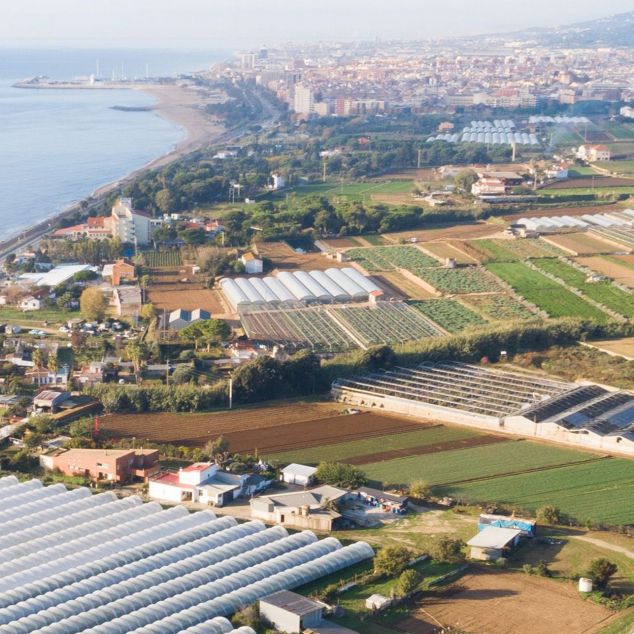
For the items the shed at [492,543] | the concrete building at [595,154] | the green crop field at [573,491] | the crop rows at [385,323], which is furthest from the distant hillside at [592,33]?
the shed at [492,543]

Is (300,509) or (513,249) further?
(513,249)

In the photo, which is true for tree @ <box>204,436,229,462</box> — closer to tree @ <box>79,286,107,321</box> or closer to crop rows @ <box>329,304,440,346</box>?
crop rows @ <box>329,304,440,346</box>

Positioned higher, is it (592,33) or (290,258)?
(592,33)

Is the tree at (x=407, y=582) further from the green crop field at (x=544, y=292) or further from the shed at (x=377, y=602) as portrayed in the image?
the green crop field at (x=544, y=292)

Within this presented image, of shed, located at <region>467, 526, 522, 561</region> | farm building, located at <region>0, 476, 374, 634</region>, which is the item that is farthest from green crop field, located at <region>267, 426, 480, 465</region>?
shed, located at <region>467, 526, 522, 561</region>

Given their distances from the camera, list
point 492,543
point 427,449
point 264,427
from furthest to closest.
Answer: point 264,427 < point 427,449 < point 492,543

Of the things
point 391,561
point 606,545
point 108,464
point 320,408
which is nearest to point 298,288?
point 320,408

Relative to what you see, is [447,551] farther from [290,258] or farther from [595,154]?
[595,154]
